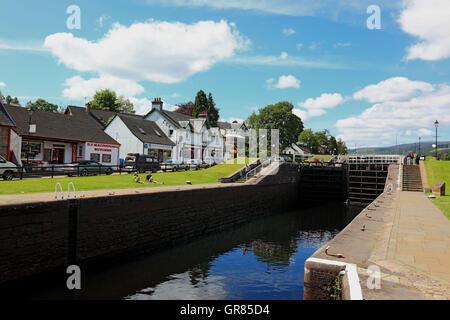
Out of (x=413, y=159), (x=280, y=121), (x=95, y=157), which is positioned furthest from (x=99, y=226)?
(x=280, y=121)

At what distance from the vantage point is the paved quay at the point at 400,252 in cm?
599

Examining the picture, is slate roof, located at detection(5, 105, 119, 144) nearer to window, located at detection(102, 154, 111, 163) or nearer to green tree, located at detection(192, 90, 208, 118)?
window, located at detection(102, 154, 111, 163)

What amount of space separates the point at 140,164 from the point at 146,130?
1825 cm

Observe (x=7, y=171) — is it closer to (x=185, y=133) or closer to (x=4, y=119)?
(x=4, y=119)

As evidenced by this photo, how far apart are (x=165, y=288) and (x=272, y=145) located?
56.2m

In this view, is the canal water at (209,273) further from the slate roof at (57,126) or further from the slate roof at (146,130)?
the slate roof at (146,130)

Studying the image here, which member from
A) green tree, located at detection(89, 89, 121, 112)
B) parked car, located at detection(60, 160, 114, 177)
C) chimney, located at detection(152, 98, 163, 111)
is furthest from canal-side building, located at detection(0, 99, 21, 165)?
green tree, located at detection(89, 89, 121, 112)

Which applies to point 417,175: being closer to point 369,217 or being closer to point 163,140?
point 369,217

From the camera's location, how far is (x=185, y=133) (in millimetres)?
54719

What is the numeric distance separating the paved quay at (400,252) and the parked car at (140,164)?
76.1 feet

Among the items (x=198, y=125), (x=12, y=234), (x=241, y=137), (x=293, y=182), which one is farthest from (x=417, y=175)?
(x=241, y=137)

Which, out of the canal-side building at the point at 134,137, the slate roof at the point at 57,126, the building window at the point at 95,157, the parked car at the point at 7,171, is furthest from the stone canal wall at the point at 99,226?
the canal-side building at the point at 134,137

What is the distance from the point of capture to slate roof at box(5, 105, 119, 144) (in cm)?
3394
